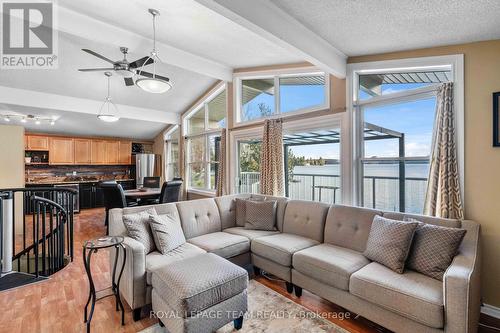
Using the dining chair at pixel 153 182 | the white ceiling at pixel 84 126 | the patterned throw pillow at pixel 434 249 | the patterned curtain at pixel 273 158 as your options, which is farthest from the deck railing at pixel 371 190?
the white ceiling at pixel 84 126

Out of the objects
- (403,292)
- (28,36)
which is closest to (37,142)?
(28,36)

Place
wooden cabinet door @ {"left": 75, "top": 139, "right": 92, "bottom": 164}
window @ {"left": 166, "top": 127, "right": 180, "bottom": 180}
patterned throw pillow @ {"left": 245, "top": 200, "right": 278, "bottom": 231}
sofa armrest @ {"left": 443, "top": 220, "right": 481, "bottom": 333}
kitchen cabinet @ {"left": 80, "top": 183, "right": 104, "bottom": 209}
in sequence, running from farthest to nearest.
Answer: window @ {"left": 166, "top": 127, "right": 180, "bottom": 180}, wooden cabinet door @ {"left": 75, "top": 139, "right": 92, "bottom": 164}, kitchen cabinet @ {"left": 80, "top": 183, "right": 104, "bottom": 209}, patterned throw pillow @ {"left": 245, "top": 200, "right": 278, "bottom": 231}, sofa armrest @ {"left": 443, "top": 220, "right": 481, "bottom": 333}

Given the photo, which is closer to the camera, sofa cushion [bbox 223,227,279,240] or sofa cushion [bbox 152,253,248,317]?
sofa cushion [bbox 152,253,248,317]

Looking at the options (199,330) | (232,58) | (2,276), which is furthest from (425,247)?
(2,276)

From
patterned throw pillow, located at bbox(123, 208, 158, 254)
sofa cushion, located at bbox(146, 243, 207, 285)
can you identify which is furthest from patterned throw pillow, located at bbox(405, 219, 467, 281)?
patterned throw pillow, located at bbox(123, 208, 158, 254)

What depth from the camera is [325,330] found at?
201cm

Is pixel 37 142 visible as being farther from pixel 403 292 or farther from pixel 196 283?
pixel 403 292

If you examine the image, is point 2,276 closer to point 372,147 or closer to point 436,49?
point 372,147

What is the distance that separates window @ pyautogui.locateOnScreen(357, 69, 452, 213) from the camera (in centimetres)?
277

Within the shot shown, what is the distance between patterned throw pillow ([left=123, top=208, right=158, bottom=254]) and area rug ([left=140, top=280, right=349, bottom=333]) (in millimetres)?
759

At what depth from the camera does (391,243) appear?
84.4 inches

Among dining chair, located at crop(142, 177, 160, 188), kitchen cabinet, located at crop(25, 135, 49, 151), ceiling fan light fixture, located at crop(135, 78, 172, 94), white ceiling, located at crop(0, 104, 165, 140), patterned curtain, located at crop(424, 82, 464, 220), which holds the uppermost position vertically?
white ceiling, located at crop(0, 104, 165, 140)

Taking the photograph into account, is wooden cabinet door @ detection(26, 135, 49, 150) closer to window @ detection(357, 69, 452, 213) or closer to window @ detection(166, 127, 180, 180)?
window @ detection(166, 127, 180, 180)

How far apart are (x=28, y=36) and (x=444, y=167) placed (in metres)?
5.66
